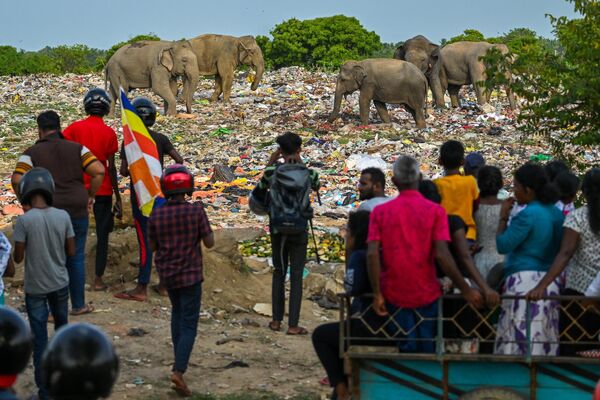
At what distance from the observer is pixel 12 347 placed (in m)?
3.17

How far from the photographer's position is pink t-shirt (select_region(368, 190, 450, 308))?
5.92m

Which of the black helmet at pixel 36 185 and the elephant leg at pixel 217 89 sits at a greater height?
the elephant leg at pixel 217 89

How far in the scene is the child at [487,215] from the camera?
6750 mm

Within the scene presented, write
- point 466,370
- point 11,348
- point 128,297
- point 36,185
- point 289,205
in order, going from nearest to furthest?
1. point 11,348
2. point 466,370
3. point 36,185
4. point 289,205
5. point 128,297

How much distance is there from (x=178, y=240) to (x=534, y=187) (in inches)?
88.1

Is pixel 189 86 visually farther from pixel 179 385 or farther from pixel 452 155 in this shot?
pixel 452 155

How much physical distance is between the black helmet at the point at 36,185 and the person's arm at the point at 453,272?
93.7 inches

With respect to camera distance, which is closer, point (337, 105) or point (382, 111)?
point (337, 105)

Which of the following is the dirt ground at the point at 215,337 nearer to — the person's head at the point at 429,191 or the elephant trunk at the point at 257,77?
the person's head at the point at 429,191

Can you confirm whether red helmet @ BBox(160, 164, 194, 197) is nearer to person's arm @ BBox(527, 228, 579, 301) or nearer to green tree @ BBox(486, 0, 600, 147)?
person's arm @ BBox(527, 228, 579, 301)

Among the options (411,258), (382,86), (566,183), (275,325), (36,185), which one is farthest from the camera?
(382,86)

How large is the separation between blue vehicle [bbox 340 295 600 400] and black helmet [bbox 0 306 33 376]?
2.79m

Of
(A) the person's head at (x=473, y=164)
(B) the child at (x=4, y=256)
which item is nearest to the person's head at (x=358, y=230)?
(A) the person's head at (x=473, y=164)

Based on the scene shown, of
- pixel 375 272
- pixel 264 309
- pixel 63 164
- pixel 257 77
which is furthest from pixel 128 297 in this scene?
pixel 257 77
